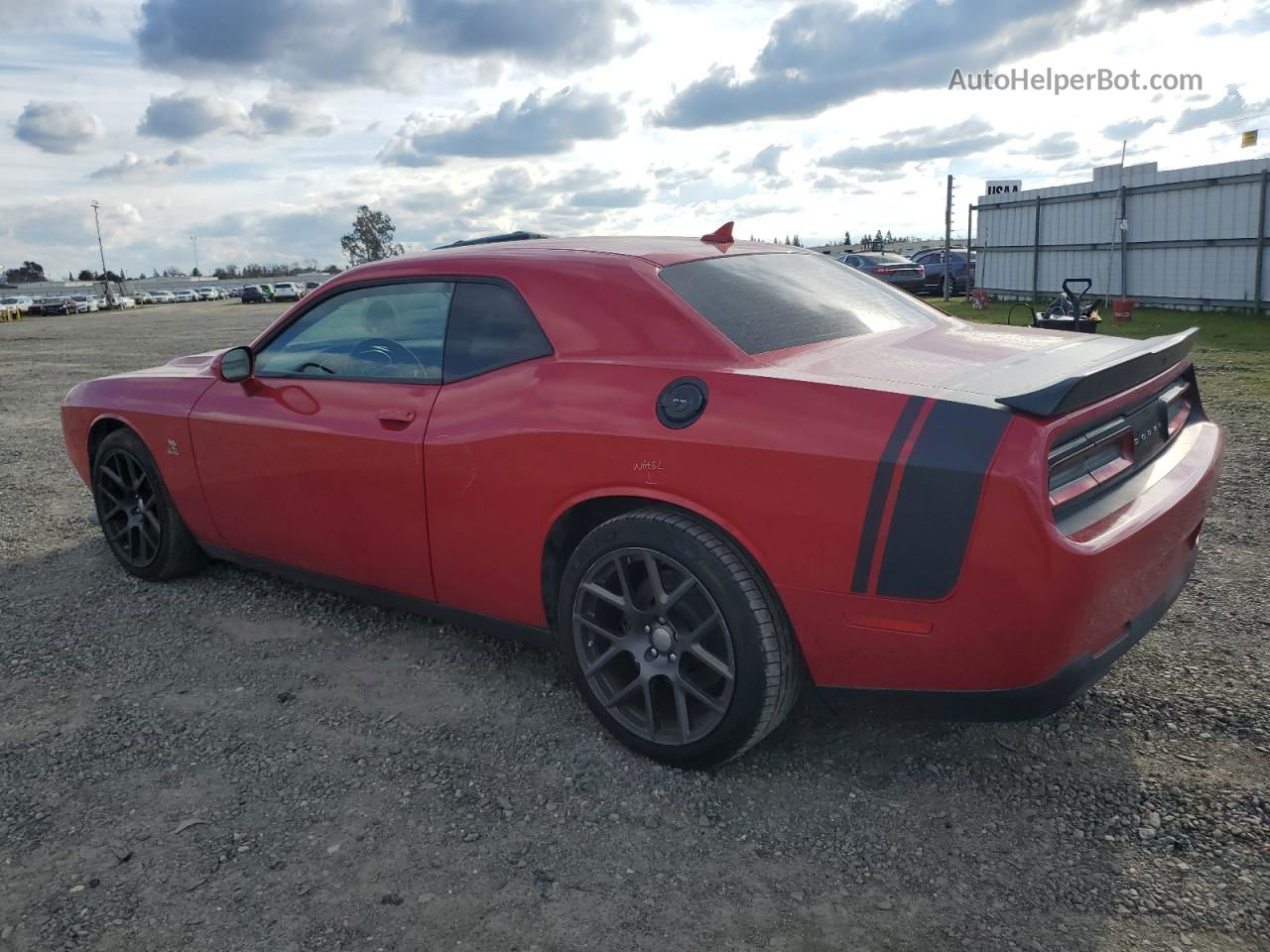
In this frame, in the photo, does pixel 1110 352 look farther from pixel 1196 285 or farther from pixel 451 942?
pixel 1196 285

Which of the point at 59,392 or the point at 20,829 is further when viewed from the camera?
the point at 59,392

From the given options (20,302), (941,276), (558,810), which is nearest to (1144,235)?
(941,276)

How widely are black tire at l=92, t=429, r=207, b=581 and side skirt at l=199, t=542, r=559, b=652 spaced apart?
0.96ft

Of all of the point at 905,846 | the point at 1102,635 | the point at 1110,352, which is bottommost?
the point at 905,846

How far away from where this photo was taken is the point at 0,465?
7.82 meters

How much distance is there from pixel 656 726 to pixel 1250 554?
3.11 metres

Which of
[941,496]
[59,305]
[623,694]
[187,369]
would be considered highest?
[59,305]

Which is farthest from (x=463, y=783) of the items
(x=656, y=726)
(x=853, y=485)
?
(x=853, y=485)

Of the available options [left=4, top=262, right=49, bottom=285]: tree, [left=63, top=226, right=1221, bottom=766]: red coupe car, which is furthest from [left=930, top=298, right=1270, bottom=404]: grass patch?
[left=4, top=262, right=49, bottom=285]: tree

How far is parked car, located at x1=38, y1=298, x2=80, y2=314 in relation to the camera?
2227 inches

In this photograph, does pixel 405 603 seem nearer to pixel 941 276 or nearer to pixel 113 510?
pixel 113 510

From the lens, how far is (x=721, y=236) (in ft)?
12.8

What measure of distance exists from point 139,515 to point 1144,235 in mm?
18256

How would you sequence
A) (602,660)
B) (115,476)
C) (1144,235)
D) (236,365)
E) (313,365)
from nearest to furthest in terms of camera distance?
(602,660) < (313,365) < (236,365) < (115,476) < (1144,235)
